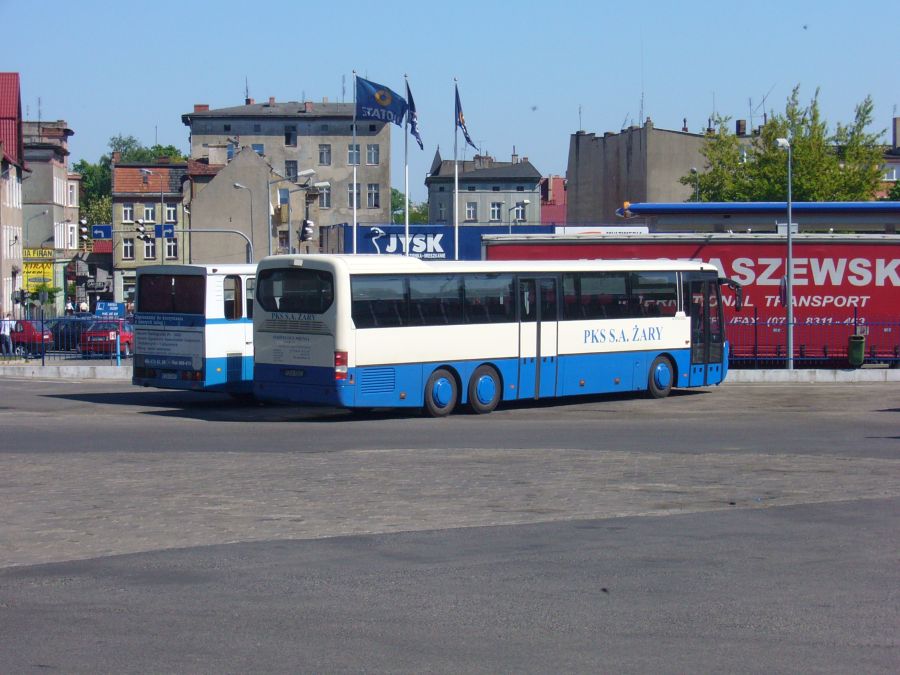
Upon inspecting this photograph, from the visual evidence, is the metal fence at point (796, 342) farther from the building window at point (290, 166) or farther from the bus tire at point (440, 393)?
the building window at point (290, 166)

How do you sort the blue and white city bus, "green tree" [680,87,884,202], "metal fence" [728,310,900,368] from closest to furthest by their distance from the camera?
the blue and white city bus, "metal fence" [728,310,900,368], "green tree" [680,87,884,202]

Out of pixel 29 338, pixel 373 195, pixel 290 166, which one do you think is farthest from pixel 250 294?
pixel 290 166

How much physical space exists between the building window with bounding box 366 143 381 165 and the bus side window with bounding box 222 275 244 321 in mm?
86719

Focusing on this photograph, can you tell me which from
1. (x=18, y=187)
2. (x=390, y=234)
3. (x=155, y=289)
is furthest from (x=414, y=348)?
(x=18, y=187)

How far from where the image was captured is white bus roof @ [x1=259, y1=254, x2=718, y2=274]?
21.5 metres

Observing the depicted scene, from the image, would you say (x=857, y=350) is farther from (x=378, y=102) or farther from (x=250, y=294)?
(x=378, y=102)

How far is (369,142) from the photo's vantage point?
359 feet

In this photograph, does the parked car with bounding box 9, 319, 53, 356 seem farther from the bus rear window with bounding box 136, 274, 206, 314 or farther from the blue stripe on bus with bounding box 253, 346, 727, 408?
the blue stripe on bus with bounding box 253, 346, 727, 408

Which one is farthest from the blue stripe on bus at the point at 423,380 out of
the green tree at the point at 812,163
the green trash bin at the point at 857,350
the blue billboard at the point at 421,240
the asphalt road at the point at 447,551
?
the green tree at the point at 812,163

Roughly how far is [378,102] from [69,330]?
48.4 ft

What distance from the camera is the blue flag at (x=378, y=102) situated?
4417cm

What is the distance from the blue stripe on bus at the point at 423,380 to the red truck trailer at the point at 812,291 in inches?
264

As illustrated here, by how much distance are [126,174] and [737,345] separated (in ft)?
249

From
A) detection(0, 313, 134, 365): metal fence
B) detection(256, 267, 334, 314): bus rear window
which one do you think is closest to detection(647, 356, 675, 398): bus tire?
detection(256, 267, 334, 314): bus rear window
